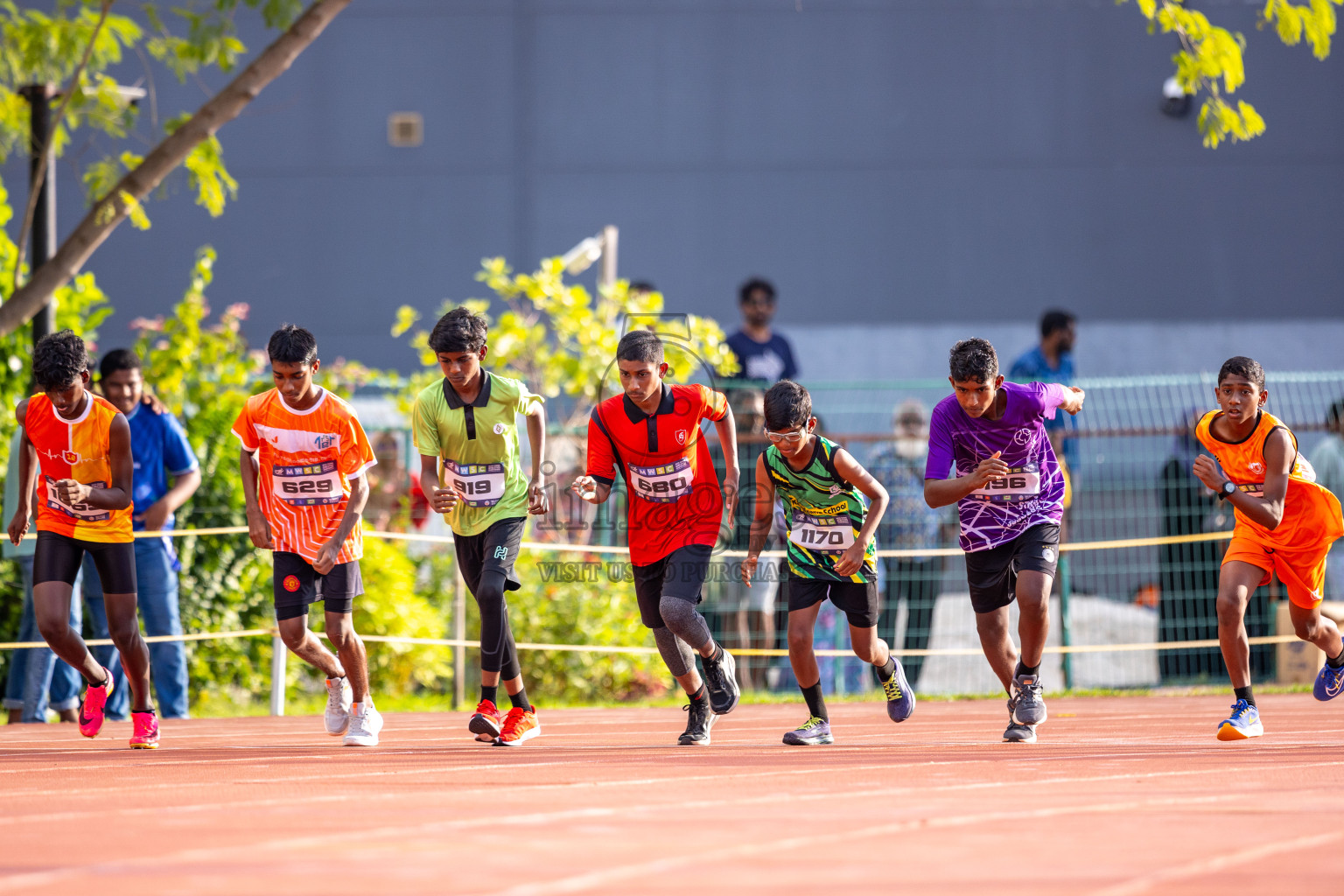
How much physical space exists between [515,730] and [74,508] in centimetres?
233

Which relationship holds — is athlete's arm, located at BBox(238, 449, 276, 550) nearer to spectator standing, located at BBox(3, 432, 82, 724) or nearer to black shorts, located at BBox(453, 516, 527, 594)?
black shorts, located at BBox(453, 516, 527, 594)

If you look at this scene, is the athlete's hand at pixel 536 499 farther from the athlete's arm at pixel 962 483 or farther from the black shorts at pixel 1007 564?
the black shorts at pixel 1007 564

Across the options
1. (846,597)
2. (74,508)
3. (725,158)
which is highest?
(725,158)

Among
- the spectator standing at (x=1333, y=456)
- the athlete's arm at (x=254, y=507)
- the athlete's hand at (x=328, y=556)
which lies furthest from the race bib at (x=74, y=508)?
the spectator standing at (x=1333, y=456)

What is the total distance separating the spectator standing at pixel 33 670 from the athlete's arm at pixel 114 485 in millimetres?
2364

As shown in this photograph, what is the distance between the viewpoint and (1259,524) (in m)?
7.79

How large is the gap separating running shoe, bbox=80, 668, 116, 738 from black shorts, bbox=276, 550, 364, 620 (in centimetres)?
103

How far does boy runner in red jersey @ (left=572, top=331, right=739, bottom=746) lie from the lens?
7477 mm

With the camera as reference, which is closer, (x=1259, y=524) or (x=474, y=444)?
(x=474, y=444)

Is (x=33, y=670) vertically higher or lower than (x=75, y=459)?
lower

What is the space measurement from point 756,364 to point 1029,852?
8.67 meters

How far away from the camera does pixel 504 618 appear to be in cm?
770

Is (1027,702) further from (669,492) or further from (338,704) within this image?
(338,704)

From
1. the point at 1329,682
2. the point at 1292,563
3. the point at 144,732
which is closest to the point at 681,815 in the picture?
the point at 144,732
